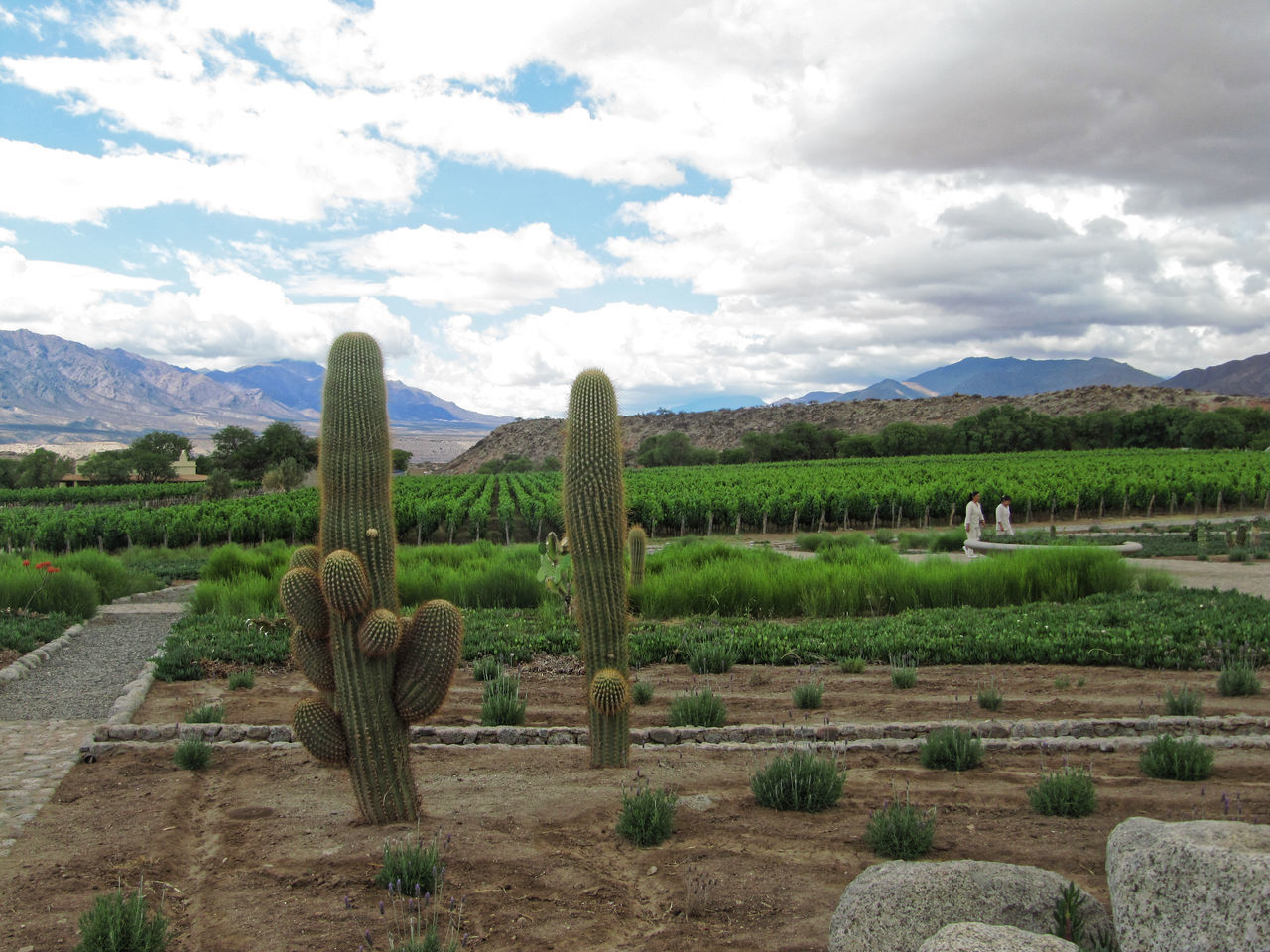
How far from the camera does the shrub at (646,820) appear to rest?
488 cm

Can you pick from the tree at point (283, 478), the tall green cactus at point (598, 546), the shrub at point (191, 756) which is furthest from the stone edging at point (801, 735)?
the tree at point (283, 478)

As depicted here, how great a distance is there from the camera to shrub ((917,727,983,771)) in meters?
6.29

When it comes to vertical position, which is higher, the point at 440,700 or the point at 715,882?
the point at 440,700

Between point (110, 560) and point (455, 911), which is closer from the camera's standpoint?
point (455, 911)

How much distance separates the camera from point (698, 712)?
299 inches

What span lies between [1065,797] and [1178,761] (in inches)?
47.3

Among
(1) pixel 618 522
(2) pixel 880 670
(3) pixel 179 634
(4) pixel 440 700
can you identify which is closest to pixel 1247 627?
(2) pixel 880 670

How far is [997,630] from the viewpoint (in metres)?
10.8

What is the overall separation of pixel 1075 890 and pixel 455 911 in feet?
8.51

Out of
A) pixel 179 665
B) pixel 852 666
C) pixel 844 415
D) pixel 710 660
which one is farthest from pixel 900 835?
pixel 844 415

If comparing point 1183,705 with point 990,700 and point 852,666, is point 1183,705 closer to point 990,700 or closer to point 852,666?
point 990,700

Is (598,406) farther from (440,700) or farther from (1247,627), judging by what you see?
(1247,627)

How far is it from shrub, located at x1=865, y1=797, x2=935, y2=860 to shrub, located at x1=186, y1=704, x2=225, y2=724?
5.87m

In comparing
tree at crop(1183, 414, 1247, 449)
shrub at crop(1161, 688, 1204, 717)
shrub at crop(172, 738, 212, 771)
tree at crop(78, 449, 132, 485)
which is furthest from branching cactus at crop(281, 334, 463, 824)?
tree at crop(78, 449, 132, 485)
